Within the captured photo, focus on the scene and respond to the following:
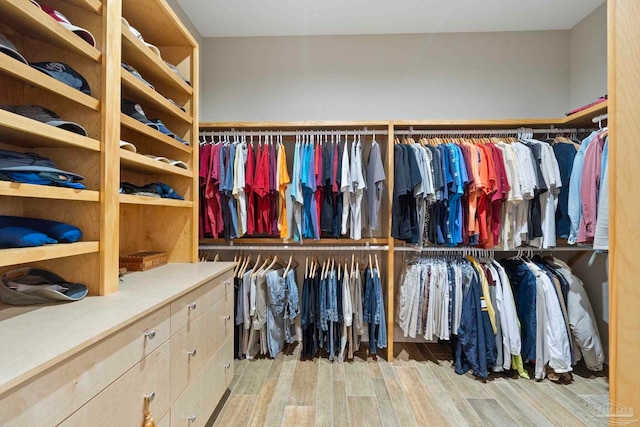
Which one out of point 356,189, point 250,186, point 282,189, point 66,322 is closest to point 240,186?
point 250,186

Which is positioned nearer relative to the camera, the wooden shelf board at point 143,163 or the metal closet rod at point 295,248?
the wooden shelf board at point 143,163

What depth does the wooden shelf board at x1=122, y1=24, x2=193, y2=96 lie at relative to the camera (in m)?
1.38

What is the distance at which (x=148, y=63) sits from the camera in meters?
1.59

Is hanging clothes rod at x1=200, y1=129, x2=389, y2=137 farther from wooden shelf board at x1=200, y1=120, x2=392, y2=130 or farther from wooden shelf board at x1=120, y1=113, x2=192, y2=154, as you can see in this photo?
wooden shelf board at x1=120, y1=113, x2=192, y2=154

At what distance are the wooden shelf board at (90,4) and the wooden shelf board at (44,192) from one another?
0.78 meters

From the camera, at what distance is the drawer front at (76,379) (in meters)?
0.61

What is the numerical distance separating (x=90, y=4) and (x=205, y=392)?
1.87m

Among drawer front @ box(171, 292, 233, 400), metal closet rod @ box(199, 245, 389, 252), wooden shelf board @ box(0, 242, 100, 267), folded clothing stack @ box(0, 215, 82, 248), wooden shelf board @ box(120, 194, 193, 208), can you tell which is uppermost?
wooden shelf board @ box(120, 194, 193, 208)

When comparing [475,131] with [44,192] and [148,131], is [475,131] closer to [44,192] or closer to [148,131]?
[148,131]

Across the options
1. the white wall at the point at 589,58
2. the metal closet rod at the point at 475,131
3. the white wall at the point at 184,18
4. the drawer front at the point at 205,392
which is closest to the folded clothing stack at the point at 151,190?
the drawer front at the point at 205,392

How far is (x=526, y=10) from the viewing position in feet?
7.73

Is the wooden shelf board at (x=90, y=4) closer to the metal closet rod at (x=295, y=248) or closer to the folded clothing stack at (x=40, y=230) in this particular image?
the folded clothing stack at (x=40, y=230)

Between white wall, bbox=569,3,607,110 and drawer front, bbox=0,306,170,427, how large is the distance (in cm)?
356

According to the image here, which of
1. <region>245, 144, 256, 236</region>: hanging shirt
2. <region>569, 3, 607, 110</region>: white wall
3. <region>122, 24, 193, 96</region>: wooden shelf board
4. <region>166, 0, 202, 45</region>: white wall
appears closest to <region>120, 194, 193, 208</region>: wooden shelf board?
<region>245, 144, 256, 236</region>: hanging shirt
